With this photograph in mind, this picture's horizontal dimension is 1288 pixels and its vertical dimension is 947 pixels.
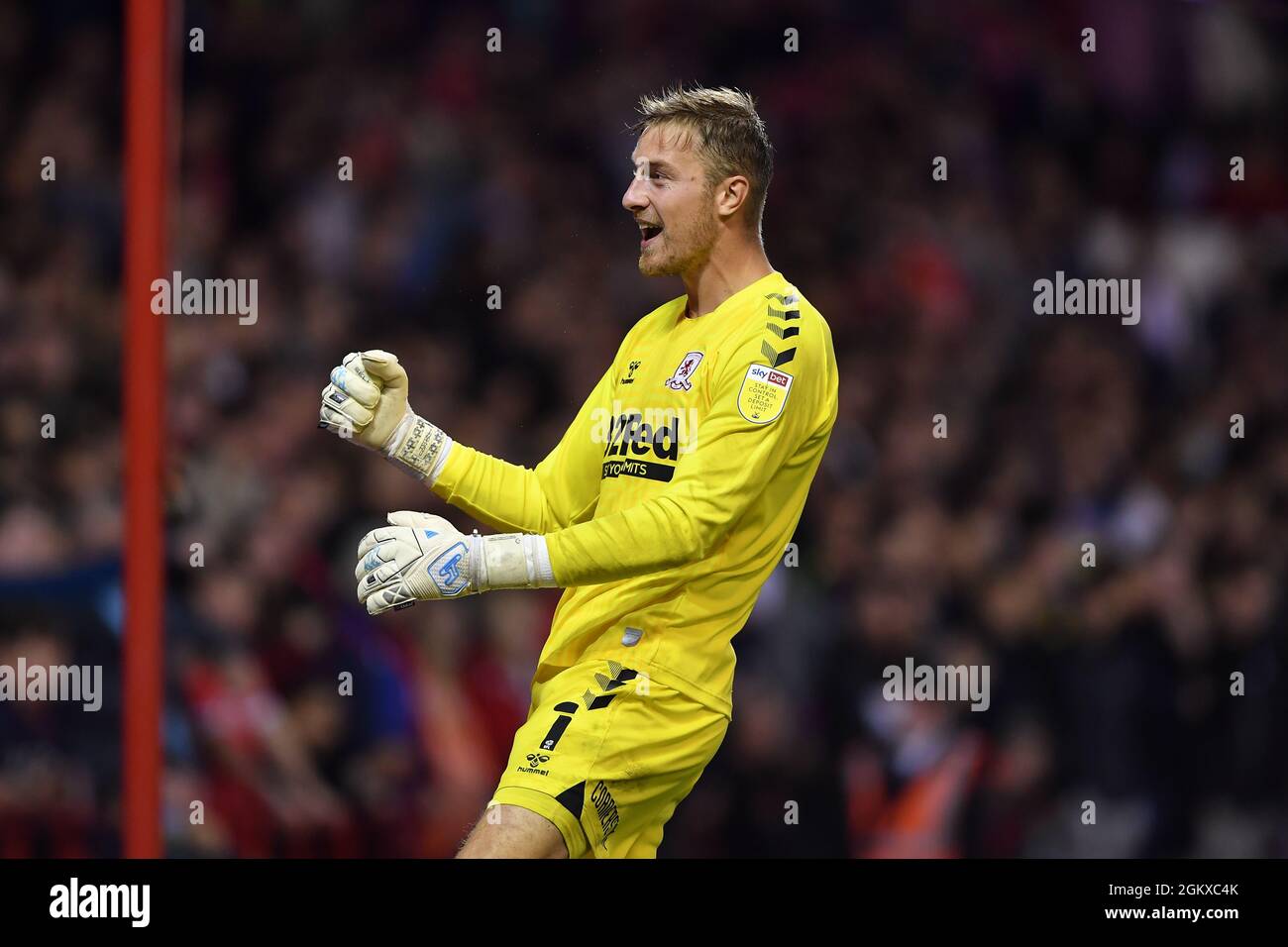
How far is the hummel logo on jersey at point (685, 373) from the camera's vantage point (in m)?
3.89

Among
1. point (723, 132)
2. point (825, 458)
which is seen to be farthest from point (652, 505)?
point (825, 458)

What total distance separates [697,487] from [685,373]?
353mm

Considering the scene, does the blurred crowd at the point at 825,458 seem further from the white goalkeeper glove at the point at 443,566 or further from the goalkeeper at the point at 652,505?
the white goalkeeper glove at the point at 443,566

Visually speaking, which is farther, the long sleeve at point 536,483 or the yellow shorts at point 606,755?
the long sleeve at point 536,483

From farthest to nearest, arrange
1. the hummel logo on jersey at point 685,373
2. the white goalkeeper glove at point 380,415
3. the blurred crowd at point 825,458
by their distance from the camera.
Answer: the blurred crowd at point 825,458, the white goalkeeper glove at point 380,415, the hummel logo on jersey at point 685,373

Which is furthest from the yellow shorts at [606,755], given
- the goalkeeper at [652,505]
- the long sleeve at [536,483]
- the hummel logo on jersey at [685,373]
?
the hummel logo on jersey at [685,373]

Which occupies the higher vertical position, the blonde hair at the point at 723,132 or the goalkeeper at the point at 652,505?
the blonde hair at the point at 723,132

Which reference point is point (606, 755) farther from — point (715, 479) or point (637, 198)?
point (637, 198)

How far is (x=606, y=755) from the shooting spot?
3709 millimetres

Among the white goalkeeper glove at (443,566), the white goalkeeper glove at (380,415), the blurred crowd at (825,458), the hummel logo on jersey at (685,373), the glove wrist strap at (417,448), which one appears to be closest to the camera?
the white goalkeeper glove at (443,566)

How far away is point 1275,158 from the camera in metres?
8.12

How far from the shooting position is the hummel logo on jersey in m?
3.89

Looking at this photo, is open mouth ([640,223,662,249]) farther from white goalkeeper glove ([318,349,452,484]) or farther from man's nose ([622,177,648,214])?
white goalkeeper glove ([318,349,452,484])

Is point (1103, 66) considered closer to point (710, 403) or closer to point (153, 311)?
point (710, 403)
